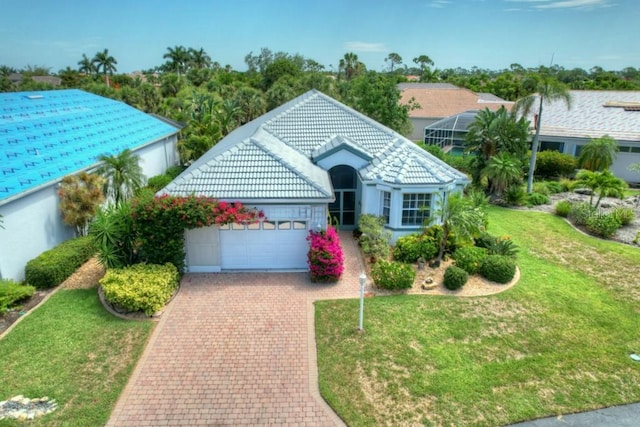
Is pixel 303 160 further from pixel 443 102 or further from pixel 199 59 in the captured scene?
pixel 199 59

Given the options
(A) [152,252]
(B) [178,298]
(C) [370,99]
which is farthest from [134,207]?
(C) [370,99]

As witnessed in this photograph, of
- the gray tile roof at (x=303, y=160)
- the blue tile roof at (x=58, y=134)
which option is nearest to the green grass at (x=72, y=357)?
the blue tile roof at (x=58, y=134)

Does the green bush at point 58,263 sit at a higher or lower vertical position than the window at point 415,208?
lower

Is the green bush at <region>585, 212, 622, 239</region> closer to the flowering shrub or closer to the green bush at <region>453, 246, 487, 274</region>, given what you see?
the green bush at <region>453, 246, 487, 274</region>

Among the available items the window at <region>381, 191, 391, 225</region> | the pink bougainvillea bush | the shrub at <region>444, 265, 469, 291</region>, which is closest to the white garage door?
the pink bougainvillea bush

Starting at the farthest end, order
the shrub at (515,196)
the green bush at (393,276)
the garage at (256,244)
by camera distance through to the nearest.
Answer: the shrub at (515,196), the garage at (256,244), the green bush at (393,276)

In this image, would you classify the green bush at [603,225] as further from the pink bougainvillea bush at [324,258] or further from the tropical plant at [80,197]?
the tropical plant at [80,197]

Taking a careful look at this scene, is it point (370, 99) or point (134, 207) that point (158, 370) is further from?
point (370, 99)
